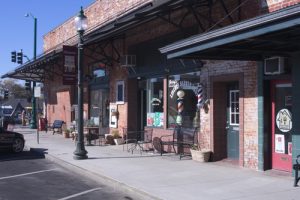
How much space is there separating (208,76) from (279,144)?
3.48 m

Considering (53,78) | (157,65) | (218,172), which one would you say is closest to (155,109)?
(157,65)

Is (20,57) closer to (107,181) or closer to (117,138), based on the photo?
(117,138)

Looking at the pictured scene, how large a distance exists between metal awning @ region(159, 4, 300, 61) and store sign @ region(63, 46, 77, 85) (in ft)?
19.4

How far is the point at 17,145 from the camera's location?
19828mm

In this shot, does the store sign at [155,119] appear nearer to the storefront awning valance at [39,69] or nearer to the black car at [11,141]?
the black car at [11,141]

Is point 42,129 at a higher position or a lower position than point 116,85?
lower

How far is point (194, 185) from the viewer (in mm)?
11117

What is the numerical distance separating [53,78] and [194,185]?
80.8 ft

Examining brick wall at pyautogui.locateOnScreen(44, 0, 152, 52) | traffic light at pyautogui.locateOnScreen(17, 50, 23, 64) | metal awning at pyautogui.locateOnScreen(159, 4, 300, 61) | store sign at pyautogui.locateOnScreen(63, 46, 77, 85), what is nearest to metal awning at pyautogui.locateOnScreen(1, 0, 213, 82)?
store sign at pyautogui.locateOnScreen(63, 46, 77, 85)

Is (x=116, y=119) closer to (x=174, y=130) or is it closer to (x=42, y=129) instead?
(x=174, y=130)

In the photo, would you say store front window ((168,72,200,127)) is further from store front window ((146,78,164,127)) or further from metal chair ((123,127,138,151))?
metal chair ((123,127,138,151))

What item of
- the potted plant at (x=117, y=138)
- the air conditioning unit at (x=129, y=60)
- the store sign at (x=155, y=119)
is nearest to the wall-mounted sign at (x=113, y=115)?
the potted plant at (x=117, y=138)

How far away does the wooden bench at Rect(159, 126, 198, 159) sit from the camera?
16188 mm

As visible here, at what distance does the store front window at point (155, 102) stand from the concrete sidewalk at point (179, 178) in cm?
236
